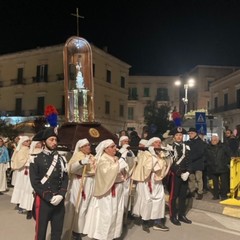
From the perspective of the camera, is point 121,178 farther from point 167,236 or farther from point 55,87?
point 55,87

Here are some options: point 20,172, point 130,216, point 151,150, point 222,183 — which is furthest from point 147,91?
point 151,150

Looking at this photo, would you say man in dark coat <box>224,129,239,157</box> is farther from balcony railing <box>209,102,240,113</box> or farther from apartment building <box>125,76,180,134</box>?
apartment building <box>125,76,180,134</box>

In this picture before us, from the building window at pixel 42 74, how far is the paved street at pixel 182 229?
34.9 m

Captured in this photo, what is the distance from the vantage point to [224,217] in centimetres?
803

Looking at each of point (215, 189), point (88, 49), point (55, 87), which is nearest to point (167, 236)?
point (215, 189)

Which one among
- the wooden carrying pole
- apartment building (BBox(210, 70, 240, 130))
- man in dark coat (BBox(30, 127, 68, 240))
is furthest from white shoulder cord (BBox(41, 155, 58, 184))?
apartment building (BBox(210, 70, 240, 130))

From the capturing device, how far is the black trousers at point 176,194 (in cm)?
751

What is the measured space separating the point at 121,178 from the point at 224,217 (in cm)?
317

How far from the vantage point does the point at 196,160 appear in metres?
9.21

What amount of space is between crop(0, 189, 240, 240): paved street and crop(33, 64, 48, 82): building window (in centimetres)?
3490

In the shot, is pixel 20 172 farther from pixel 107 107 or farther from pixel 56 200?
pixel 107 107

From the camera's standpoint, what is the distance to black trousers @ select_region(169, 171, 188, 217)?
751 cm

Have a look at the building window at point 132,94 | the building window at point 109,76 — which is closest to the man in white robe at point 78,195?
the building window at point 109,76

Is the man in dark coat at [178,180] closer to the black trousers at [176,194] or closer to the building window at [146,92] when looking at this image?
the black trousers at [176,194]
